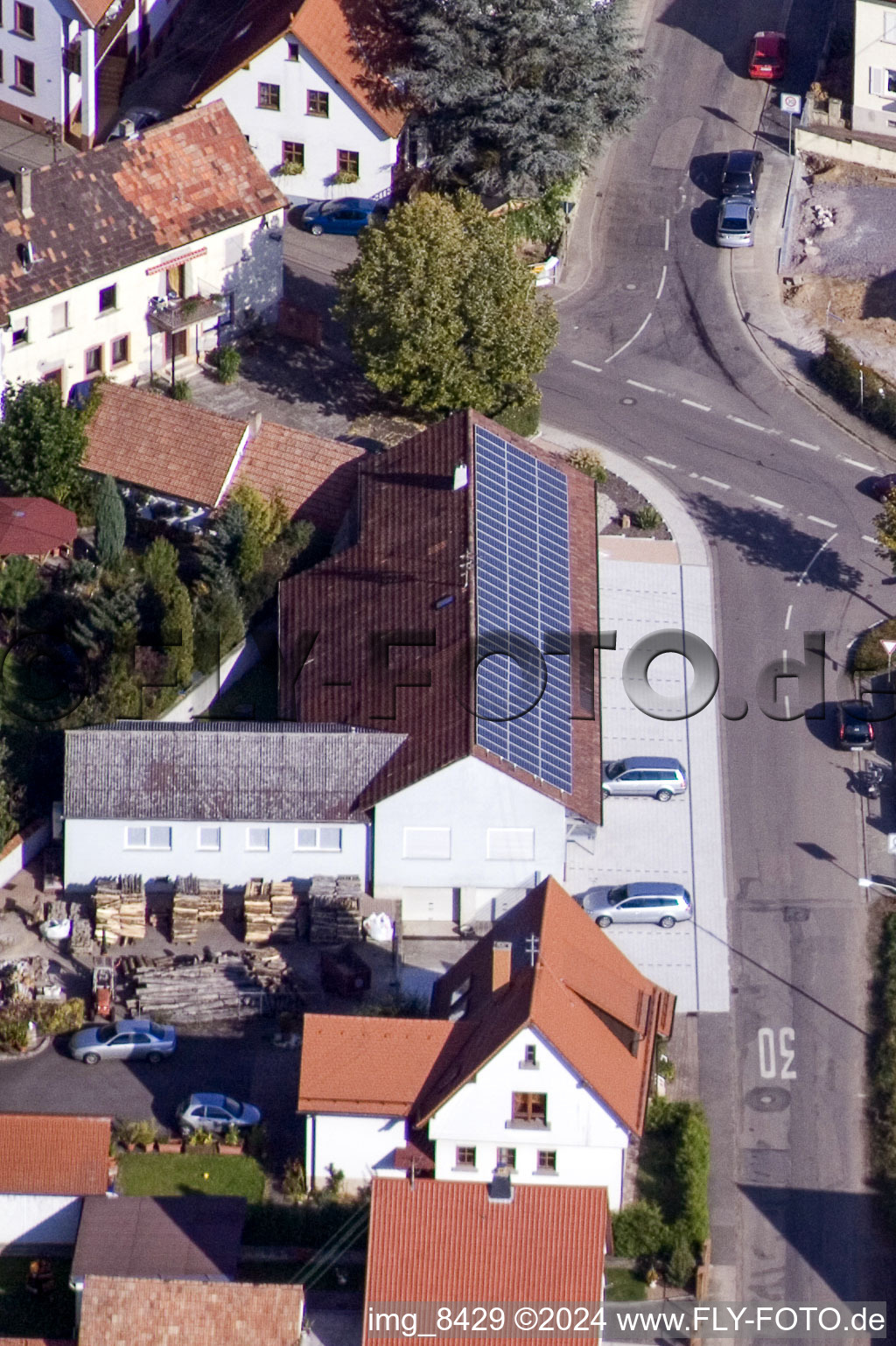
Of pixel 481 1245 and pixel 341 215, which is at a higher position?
pixel 341 215

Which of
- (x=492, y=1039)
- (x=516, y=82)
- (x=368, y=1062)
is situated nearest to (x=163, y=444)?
(x=516, y=82)

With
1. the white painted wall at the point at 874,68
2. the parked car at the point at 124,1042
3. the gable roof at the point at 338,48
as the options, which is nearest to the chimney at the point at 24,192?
the gable roof at the point at 338,48

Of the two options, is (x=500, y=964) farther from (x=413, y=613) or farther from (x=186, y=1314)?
(x=413, y=613)

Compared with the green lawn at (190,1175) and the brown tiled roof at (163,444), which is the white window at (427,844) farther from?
the brown tiled roof at (163,444)

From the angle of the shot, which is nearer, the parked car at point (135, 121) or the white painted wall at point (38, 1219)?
the white painted wall at point (38, 1219)

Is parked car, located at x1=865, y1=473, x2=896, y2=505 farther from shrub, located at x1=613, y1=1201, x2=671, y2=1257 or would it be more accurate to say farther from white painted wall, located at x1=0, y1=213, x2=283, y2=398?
shrub, located at x1=613, y1=1201, x2=671, y2=1257

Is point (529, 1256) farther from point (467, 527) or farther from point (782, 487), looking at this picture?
point (782, 487)
